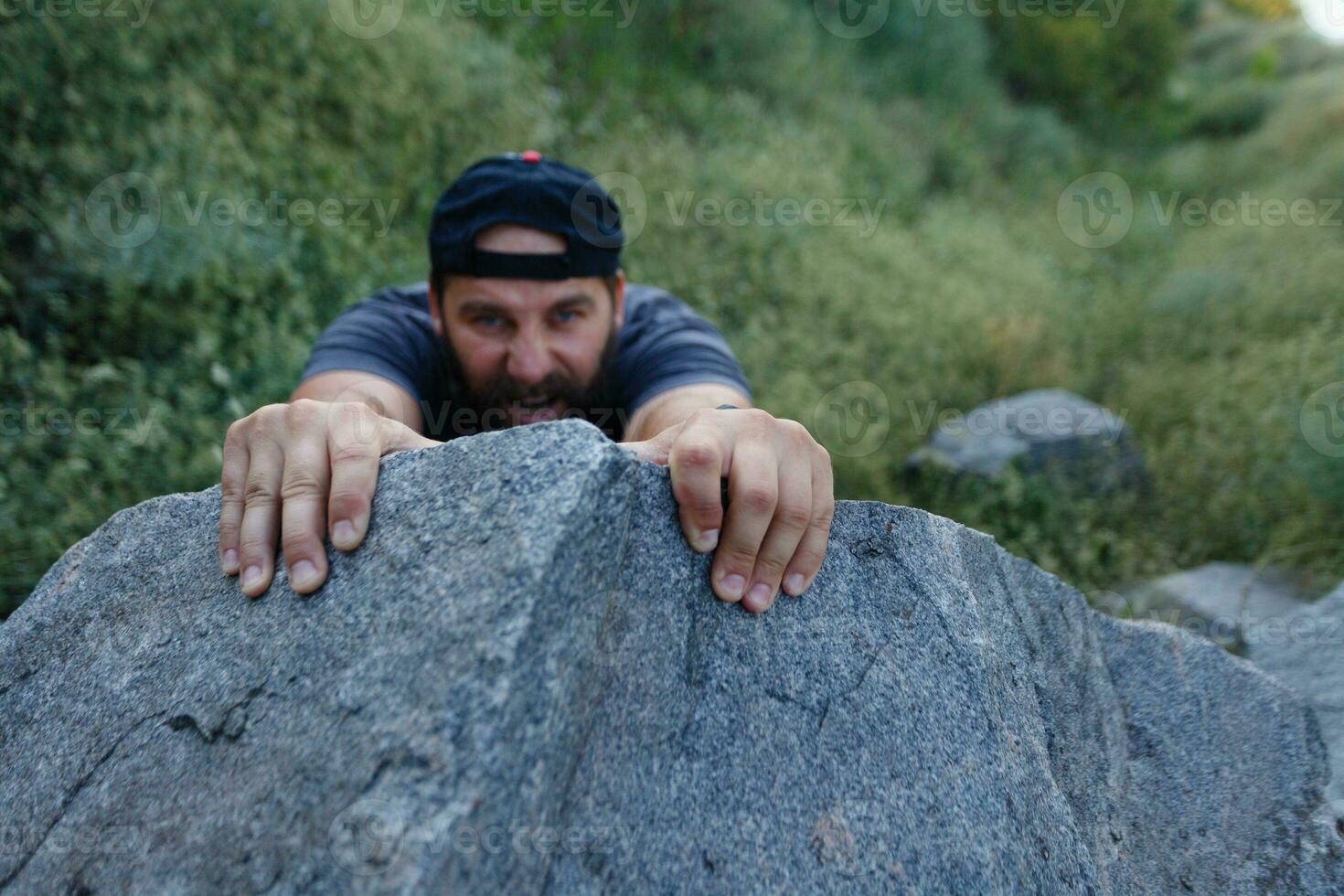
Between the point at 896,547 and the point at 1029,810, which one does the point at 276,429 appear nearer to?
the point at 896,547

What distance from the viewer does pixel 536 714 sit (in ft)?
Answer: 3.67

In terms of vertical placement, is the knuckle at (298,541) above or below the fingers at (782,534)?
below

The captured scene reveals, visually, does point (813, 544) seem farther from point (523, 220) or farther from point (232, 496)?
point (523, 220)

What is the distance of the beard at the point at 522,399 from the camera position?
2791mm

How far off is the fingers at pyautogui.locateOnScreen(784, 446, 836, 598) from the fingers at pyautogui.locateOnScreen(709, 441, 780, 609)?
9 cm

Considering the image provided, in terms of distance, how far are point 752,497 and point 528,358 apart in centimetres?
156

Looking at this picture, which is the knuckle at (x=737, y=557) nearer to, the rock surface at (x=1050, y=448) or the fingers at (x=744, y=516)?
the fingers at (x=744, y=516)

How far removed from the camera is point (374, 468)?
1.42 meters

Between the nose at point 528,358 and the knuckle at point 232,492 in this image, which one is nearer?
the knuckle at point 232,492

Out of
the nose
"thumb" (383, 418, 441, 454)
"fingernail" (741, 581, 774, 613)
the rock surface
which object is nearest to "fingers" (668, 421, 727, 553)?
"fingernail" (741, 581, 774, 613)

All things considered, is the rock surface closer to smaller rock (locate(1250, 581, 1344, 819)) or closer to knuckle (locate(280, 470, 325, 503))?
smaller rock (locate(1250, 581, 1344, 819))

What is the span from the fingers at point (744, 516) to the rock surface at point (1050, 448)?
11.3 feet

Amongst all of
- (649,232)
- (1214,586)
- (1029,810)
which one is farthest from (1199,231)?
(1029,810)

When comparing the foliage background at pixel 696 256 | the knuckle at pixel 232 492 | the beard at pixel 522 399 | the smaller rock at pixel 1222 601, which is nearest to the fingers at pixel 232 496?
the knuckle at pixel 232 492
